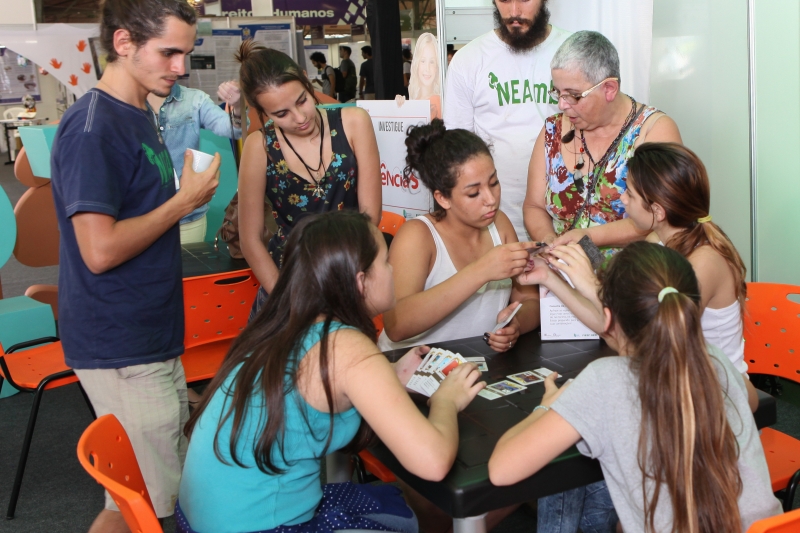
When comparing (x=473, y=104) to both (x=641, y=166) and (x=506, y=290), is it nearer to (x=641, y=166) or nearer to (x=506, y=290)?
(x=506, y=290)

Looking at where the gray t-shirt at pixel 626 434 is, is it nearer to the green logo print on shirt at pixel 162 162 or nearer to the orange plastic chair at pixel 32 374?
the green logo print on shirt at pixel 162 162

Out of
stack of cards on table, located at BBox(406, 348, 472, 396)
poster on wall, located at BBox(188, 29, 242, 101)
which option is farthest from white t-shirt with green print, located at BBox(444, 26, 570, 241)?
poster on wall, located at BBox(188, 29, 242, 101)

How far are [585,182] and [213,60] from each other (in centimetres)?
435

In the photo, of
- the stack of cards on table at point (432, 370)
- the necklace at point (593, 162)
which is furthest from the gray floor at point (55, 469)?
the necklace at point (593, 162)

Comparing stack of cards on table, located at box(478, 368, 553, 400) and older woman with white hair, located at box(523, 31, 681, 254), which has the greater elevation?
older woman with white hair, located at box(523, 31, 681, 254)

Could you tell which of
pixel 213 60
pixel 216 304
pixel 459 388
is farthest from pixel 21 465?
pixel 213 60

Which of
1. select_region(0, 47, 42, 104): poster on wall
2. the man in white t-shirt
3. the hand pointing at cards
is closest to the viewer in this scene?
the hand pointing at cards

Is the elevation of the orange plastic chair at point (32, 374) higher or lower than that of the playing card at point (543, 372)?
lower

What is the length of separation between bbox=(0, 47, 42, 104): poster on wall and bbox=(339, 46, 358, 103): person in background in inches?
327

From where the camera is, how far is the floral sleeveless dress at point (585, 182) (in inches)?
87.7

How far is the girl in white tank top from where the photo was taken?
203 centimetres

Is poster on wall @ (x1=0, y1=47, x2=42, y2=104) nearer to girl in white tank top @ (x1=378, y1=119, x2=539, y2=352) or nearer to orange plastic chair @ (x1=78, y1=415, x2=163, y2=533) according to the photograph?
Result: girl in white tank top @ (x1=378, y1=119, x2=539, y2=352)

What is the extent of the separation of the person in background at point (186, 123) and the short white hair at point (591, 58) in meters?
1.98

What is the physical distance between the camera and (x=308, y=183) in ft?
7.75
